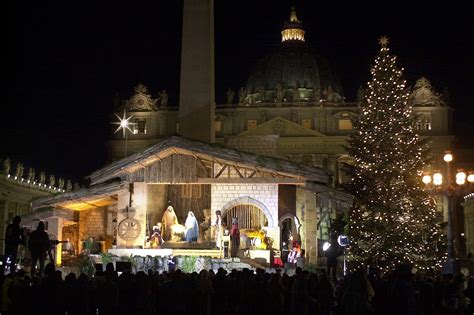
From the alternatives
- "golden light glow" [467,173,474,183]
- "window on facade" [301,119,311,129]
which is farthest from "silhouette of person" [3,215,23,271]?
"window on facade" [301,119,311,129]

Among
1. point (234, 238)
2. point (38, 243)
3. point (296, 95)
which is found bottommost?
point (38, 243)

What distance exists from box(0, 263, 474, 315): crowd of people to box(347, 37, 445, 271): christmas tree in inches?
406

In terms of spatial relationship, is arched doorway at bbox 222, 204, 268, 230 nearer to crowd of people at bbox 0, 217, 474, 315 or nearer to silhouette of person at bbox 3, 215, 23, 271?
silhouette of person at bbox 3, 215, 23, 271

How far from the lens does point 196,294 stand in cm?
1506

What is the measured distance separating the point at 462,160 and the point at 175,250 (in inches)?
2375

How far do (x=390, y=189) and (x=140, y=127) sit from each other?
63.3 meters

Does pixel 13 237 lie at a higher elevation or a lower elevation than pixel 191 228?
lower

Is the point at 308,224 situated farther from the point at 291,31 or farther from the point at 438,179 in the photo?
the point at 291,31

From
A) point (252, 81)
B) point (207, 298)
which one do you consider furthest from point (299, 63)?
point (207, 298)

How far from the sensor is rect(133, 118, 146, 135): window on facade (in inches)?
3442

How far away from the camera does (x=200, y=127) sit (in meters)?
32.3

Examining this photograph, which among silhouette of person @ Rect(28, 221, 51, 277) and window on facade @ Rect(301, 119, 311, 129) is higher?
window on facade @ Rect(301, 119, 311, 129)

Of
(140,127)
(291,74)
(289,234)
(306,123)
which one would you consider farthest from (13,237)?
(291,74)

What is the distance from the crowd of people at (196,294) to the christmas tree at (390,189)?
10314 mm
